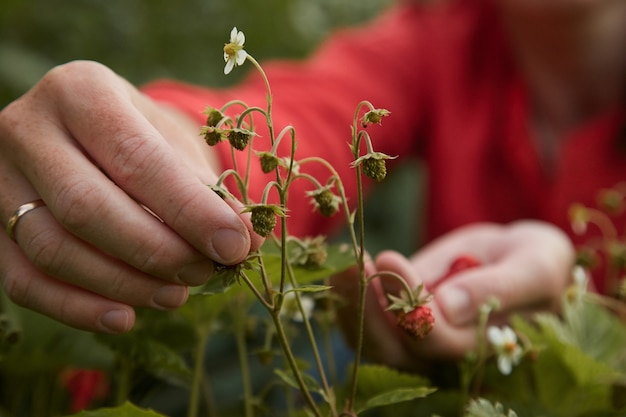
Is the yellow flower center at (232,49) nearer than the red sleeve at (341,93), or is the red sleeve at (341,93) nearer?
the yellow flower center at (232,49)

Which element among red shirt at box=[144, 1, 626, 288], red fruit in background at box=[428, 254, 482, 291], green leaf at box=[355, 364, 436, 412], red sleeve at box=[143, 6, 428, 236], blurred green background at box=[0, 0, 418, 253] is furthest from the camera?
blurred green background at box=[0, 0, 418, 253]

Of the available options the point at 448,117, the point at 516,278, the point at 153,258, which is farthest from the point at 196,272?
the point at 448,117

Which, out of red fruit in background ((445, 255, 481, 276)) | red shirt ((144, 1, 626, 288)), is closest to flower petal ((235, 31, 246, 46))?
red fruit in background ((445, 255, 481, 276))

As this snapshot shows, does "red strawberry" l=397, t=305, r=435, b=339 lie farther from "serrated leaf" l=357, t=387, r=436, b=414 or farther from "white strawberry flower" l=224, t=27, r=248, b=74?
"white strawberry flower" l=224, t=27, r=248, b=74

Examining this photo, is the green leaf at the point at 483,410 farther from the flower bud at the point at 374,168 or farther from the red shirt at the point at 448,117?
the red shirt at the point at 448,117

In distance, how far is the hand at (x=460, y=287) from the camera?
583 millimetres

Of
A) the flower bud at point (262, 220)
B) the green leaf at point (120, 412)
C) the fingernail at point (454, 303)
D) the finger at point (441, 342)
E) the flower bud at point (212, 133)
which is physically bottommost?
the green leaf at point (120, 412)

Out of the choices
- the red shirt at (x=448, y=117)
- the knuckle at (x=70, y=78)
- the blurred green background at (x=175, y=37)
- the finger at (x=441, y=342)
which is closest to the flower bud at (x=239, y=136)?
the knuckle at (x=70, y=78)

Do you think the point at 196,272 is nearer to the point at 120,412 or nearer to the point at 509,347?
the point at 120,412

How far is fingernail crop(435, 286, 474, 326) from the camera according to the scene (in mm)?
610

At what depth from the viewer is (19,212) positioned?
446 millimetres

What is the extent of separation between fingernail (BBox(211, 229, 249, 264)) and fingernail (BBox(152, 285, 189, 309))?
0.06m

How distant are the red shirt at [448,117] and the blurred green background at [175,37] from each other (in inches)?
13.0

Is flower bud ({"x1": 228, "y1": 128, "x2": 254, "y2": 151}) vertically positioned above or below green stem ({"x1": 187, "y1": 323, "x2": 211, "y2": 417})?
above
